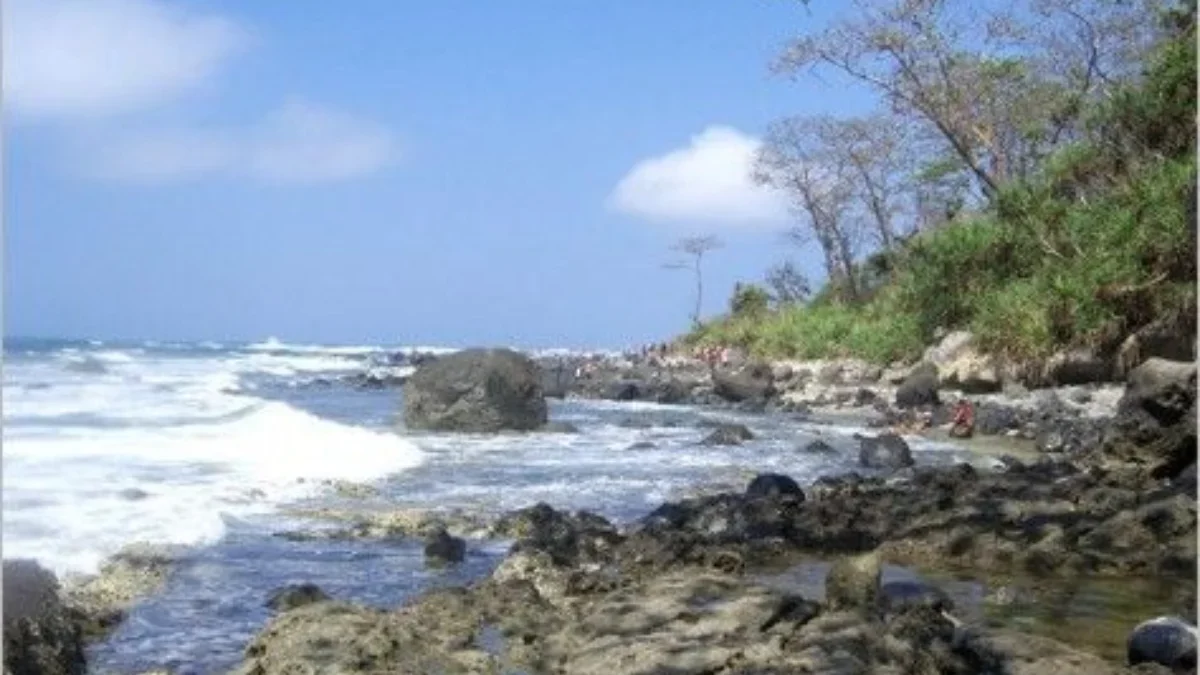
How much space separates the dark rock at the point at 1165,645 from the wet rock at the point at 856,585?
105 cm

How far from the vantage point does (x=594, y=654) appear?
4.95m

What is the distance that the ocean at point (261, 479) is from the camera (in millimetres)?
7113

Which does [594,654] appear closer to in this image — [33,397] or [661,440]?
[661,440]

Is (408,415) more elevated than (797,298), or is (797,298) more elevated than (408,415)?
(797,298)

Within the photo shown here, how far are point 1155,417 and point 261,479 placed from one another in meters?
8.31

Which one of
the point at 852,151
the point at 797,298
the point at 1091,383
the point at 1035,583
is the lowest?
the point at 1035,583

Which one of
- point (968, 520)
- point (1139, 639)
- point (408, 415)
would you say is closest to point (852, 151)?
point (408, 415)

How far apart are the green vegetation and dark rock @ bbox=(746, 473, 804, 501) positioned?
9.24m

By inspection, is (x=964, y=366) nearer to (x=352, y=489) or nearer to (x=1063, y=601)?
(x=352, y=489)

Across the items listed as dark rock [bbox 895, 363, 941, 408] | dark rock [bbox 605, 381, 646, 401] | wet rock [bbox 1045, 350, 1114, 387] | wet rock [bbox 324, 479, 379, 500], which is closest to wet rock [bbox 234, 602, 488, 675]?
wet rock [bbox 324, 479, 379, 500]

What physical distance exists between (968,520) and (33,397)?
18.5 meters

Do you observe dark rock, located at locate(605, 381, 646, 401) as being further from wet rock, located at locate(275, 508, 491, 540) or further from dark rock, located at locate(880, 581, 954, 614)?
dark rock, located at locate(880, 581, 954, 614)

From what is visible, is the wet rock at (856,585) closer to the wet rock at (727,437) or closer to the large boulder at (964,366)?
the wet rock at (727,437)

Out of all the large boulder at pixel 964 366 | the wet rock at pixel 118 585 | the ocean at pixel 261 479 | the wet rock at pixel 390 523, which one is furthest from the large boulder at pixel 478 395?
the wet rock at pixel 118 585
